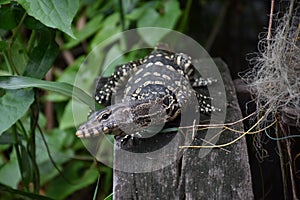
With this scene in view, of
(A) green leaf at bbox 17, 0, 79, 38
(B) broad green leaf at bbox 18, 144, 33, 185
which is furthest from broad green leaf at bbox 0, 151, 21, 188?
(A) green leaf at bbox 17, 0, 79, 38

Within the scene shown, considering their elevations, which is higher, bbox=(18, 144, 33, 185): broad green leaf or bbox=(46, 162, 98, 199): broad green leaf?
bbox=(46, 162, 98, 199): broad green leaf

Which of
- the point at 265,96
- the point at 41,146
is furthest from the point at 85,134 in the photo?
the point at 41,146

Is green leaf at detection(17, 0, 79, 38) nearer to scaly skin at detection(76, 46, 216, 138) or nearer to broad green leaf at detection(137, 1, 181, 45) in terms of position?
scaly skin at detection(76, 46, 216, 138)

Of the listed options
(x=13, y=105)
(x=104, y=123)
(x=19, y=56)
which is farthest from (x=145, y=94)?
(x=19, y=56)

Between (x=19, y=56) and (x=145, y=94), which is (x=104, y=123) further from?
(x=19, y=56)

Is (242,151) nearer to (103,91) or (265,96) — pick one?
(265,96)

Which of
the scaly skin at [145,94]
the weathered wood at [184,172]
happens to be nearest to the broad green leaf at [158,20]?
the scaly skin at [145,94]
